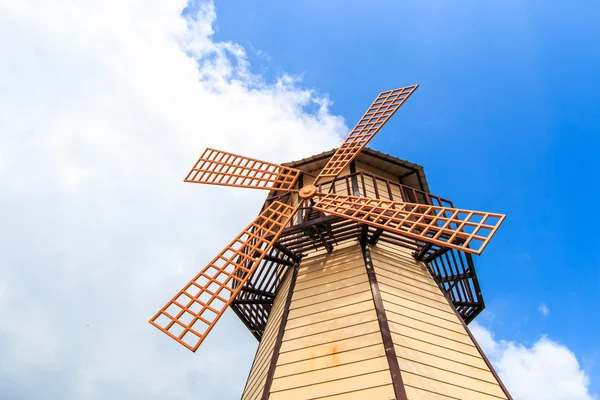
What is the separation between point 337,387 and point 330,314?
127cm

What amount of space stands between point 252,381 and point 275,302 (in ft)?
5.29

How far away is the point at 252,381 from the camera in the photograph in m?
6.52

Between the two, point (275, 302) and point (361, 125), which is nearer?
point (275, 302)

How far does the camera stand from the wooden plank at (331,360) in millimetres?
5281

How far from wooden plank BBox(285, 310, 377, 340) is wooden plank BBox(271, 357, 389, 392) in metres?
0.67

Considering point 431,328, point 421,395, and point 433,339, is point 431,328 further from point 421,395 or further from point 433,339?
point 421,395

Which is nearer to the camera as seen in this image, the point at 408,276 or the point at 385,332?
the point at 385,332

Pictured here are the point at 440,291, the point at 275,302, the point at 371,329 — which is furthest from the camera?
the point at 275,302

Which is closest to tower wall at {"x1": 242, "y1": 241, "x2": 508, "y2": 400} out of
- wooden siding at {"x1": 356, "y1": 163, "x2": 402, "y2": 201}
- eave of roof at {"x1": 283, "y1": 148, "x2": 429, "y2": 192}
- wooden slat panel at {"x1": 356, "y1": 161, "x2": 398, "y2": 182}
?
wooden siding at {"x1": 356, "y1": 163, "x2": 402, "y2": 201}

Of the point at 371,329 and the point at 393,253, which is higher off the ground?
the point at 393,253

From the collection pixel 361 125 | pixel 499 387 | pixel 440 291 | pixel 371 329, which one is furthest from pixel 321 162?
pixel 499 387

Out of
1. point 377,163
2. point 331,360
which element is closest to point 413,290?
point 331,360

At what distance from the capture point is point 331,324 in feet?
19.6

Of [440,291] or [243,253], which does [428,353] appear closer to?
[440,291]
